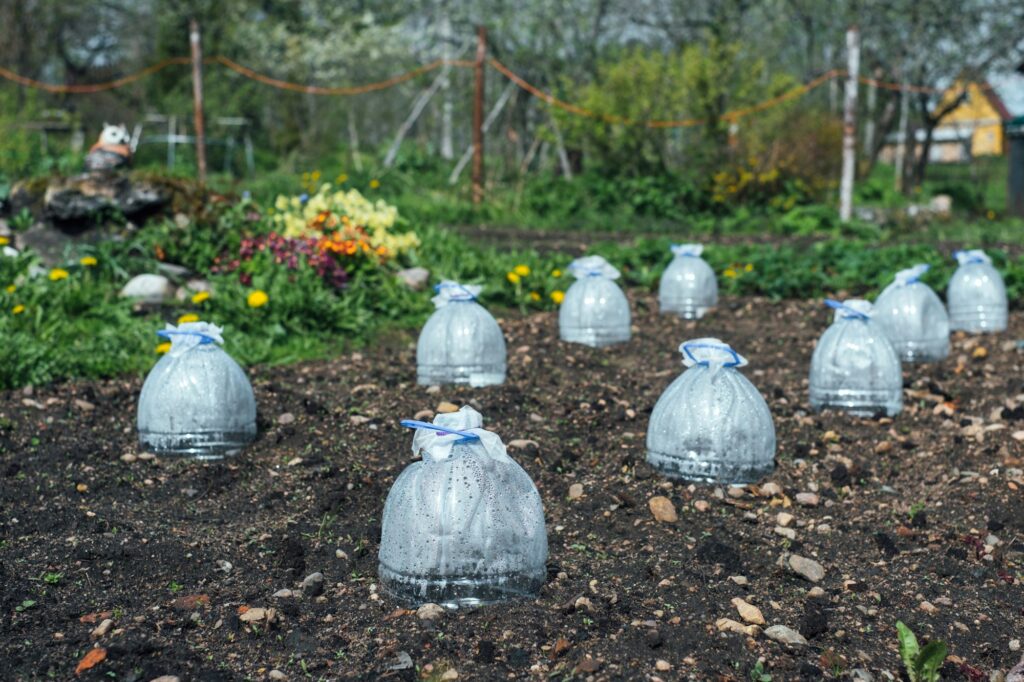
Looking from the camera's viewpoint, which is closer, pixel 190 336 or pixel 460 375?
pixel 190 336

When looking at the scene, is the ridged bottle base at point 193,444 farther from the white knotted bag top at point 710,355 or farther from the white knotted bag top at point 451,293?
the white knotted bag top at point 710,355

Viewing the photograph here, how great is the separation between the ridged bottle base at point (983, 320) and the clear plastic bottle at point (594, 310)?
2313 millimetres

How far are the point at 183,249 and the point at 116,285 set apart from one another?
64 cm

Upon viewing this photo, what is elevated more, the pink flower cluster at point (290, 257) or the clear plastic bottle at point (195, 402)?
the pink flower cluster at point (290, 257)

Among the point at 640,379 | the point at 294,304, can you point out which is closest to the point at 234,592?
the point at 640,379

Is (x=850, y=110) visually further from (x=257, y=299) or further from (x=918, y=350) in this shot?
(x=257, y=299)

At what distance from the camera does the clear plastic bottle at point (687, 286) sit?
809cm

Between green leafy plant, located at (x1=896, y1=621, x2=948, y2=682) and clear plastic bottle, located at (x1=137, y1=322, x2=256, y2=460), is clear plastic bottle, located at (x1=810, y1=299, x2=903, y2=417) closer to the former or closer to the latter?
green leafy plant, located at (x1=896, y1=621, x2=948, y2=682)

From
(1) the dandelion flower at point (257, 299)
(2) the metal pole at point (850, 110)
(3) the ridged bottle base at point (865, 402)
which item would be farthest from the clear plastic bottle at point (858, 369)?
(2) the metal pole at point (850, 110)

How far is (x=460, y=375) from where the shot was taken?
597 cm

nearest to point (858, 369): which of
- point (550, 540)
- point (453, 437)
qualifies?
point (550, 540)

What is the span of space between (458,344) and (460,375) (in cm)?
16

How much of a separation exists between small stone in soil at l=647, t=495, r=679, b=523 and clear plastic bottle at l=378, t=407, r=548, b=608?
0.83 meters

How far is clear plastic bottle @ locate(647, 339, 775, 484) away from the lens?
4531mm
